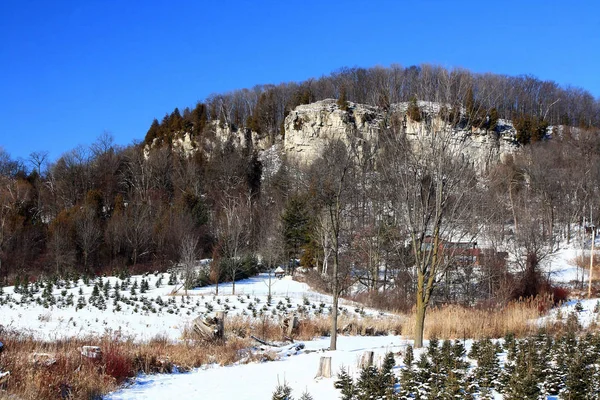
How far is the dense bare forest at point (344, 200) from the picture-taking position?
8.66m

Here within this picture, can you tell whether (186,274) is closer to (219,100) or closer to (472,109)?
(472,109)

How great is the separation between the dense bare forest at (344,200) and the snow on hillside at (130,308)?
188cm

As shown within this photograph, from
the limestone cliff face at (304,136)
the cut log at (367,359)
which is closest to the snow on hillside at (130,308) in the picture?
the cut log at (367,359)

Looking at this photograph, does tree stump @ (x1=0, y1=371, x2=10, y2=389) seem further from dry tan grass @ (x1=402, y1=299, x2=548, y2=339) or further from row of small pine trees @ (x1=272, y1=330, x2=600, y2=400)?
dry tan grass @ (x1=402, y1=299, x2=548, y2=339)

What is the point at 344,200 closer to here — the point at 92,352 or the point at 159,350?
the point at 159,350

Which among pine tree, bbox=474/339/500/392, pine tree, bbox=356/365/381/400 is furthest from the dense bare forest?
pine tree, bbox=356/365/381/400

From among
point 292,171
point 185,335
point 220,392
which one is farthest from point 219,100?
point 220,392

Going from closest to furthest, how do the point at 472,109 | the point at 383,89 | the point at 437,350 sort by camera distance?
1. the point at 437,350
2. the point at 472,109
3. the point at 383,89

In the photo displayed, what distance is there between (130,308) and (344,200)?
9082 millimetres

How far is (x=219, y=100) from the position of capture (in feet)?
259

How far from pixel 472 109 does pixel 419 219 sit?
6.80ft

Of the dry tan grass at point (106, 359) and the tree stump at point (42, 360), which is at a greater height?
the tree stump at point (42, 360)

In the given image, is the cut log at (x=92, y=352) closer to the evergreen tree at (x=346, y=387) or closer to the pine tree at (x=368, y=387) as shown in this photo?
the evergreen tree at (x=346, y=387)

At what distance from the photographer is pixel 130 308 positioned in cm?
1725
